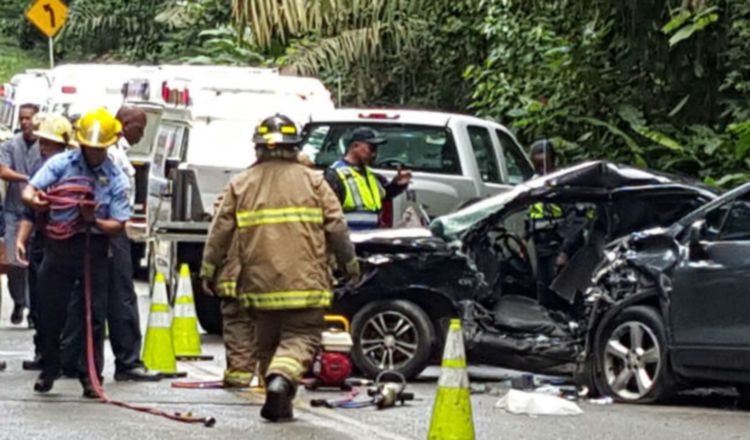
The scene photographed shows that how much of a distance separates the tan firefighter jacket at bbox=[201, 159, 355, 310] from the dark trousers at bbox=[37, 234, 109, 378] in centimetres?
114

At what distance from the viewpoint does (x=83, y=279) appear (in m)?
12.5

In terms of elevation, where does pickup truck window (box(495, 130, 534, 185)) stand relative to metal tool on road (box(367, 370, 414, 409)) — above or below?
above

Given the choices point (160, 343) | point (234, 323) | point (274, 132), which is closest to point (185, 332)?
point (160, 343)

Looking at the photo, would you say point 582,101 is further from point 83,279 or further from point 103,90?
point 83,279

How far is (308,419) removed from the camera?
37.6 ft

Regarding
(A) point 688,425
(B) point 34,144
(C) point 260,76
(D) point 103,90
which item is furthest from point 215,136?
(A) point 688,425

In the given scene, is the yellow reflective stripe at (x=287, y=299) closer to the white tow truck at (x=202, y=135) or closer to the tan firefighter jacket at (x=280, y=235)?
the tan firefighter jacket at (x=280, y=235)

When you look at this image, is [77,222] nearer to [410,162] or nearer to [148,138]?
[410,162]

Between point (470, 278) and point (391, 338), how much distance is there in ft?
2.30

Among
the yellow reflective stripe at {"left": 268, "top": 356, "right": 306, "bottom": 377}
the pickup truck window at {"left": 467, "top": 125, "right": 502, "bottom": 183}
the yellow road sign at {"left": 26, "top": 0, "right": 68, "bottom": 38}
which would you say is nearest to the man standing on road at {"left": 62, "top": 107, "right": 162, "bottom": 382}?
the yellow reflective stripe at {"left": 268, "top": 356, "right": 306, "bottom": 377}

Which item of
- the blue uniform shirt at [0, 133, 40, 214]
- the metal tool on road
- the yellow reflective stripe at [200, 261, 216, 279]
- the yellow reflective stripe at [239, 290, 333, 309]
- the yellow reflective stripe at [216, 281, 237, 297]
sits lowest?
the metal tool on road

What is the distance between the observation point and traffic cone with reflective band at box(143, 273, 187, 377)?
13.9 m

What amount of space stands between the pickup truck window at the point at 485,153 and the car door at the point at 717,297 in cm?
596

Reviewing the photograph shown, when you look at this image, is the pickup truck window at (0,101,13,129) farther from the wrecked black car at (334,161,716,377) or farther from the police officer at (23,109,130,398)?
the police officer at (23,109,130,398)
